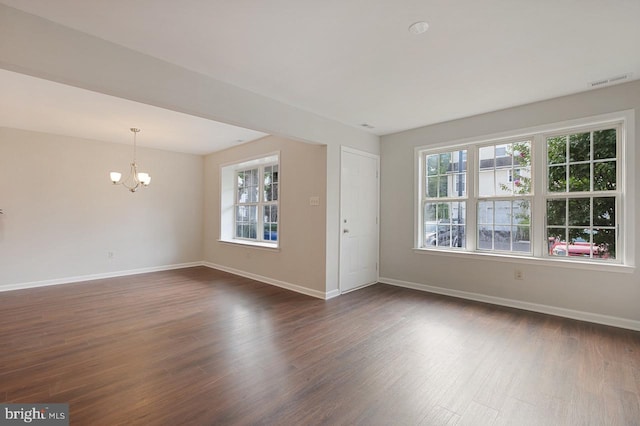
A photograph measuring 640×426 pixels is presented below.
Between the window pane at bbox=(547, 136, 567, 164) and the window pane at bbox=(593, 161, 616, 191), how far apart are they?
323 mm

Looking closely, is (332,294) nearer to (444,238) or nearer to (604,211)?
(444,238)

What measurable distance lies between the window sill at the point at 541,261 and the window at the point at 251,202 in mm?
2929

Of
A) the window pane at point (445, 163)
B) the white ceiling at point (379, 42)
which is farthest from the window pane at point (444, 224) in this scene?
the white ceiling at point (379, 42)

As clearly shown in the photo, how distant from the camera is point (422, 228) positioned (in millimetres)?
4684

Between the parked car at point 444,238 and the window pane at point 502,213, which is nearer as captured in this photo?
the window pane at point 502,213

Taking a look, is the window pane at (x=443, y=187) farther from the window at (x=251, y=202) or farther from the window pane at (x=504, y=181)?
the window at (x=251, y=202)

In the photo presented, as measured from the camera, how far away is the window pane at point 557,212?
3.49m

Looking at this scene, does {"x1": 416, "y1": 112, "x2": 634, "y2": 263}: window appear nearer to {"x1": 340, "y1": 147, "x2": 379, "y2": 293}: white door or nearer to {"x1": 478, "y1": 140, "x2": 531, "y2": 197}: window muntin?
{"x1": 478, "y1": 140, "x2": 531, "y2": 197}: window muntin

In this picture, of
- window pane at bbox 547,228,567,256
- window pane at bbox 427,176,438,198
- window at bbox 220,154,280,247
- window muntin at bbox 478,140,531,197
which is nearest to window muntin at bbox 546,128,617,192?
window muntin at bbox 478,140,531,197

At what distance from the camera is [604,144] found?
3283 millimetres

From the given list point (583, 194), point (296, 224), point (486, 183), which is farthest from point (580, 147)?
point (296, 224)

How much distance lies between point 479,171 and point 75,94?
524 centimetres

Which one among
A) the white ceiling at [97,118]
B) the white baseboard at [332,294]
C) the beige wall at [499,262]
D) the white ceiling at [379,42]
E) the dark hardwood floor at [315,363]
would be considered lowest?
the dark hardwood floor at [315,363]

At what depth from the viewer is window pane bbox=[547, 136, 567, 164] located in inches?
138
